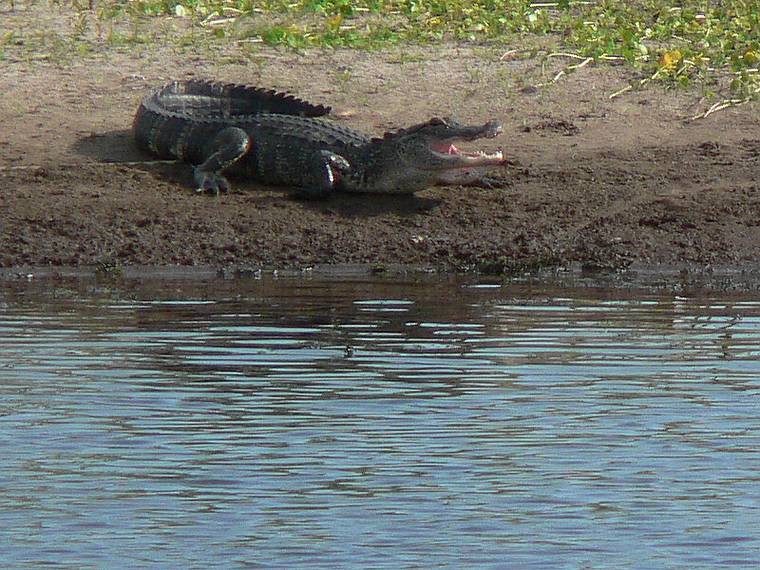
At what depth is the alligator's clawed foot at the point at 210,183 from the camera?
11.5 m

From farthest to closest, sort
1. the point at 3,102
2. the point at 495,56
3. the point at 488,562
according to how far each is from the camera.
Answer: the point at 495,56, the point at 3,102, the point at 488,562

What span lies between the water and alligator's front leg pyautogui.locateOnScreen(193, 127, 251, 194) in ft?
6.90

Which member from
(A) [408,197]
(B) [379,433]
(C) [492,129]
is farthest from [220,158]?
(B) [379,433]

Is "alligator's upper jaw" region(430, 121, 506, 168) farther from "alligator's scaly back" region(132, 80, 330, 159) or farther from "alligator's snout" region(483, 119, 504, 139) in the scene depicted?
A: "alligator's scaly back" region(132, 80, 330, 159)

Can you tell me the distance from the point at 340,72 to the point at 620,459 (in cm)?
743

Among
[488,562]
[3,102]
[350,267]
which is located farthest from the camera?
[3,102]

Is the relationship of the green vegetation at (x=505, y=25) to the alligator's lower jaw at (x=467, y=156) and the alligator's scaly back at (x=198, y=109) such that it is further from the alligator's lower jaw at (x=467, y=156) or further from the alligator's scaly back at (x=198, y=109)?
the alligator's lower jaw at (x=467, y=156)

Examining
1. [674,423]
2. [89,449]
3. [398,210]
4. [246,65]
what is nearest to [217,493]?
[89,449]

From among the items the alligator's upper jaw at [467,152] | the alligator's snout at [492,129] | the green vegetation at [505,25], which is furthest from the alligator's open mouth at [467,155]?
the green vegetation at [505,25]

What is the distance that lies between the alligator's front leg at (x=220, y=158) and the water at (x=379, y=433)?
6.90 ft

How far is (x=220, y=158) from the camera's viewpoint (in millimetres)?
11641

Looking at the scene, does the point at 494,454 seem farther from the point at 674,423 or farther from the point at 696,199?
the point at 696,199

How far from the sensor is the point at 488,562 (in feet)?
17.0

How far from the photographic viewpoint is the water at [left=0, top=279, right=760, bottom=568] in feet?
17.6
